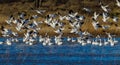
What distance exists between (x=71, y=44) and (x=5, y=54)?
668cm

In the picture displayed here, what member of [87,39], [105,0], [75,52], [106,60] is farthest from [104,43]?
[105,0]

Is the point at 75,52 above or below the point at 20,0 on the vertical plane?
Result: above

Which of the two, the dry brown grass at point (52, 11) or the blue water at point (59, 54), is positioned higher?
the blue water at point (59, 54)

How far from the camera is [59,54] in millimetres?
51844

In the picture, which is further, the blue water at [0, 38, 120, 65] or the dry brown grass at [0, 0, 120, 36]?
the dry brown grass at [0, 0, 120, 36]

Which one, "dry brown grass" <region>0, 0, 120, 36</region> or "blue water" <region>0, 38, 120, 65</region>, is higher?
"blue water" <region>0, 38, 120, 65</region>

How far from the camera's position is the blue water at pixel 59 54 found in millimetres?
47562

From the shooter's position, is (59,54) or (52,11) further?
(52,11)

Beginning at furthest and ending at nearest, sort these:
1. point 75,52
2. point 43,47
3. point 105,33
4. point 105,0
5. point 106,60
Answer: point 105,0, point 105,33, point 43,47, point 75,52, point 106,60

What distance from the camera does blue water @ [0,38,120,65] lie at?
47.6m

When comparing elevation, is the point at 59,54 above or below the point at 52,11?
above

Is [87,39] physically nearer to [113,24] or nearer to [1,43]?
[1,43]

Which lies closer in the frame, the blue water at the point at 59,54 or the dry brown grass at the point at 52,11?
the blue water at the point at 59,54

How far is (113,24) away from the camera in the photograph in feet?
226
